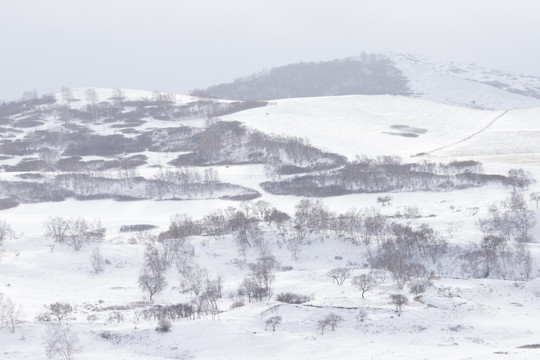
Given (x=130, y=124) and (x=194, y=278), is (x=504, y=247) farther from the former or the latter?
(x=130, y=124)

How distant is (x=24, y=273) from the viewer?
63.6m

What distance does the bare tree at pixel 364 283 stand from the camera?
1890 inches

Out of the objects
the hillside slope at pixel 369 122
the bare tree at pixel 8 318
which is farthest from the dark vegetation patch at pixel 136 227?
the hillside slope at pixel 369 122

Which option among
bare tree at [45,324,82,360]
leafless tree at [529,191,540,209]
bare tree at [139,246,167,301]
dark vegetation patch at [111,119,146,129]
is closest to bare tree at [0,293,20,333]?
bare tree at [45,324,82,360]

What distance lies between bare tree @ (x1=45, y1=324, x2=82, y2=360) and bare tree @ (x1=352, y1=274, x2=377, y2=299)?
22567 mm

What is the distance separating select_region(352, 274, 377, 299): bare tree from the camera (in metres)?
48.0

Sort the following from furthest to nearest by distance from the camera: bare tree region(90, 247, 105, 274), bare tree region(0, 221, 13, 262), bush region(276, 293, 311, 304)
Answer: bare tree region(0, 221, 13, 262), bare tree region(90, 247, 105, 274), bush region(276, 293, 311, 304)

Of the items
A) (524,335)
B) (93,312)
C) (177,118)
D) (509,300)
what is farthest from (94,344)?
(177,118)

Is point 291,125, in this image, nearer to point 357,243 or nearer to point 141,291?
point 357,243

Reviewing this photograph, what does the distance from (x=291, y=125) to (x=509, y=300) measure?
11070cm

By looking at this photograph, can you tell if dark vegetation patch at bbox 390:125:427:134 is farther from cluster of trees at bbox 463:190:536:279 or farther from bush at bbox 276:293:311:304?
bush at bbox 276:293:311:304

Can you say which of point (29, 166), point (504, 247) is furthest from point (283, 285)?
point (29, 166)

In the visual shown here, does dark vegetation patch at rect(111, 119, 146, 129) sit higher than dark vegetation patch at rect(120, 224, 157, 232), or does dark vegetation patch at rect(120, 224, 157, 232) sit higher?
dark vegetation patch at rect(111, 119, 146, 129)

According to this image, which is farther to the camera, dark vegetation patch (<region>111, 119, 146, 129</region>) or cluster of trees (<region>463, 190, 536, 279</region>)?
dark vegetation patch (<region>111, 119, 146, 129</region>)
